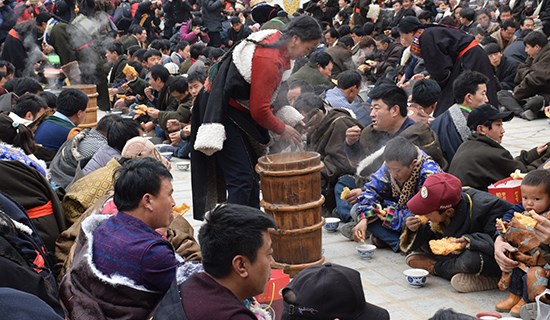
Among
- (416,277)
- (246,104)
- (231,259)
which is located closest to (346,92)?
(246,104)

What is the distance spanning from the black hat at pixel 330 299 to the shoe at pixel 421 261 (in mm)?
2136

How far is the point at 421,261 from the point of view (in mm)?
4641

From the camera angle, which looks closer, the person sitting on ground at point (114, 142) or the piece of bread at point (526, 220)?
the piece of bread at point (526, 220)

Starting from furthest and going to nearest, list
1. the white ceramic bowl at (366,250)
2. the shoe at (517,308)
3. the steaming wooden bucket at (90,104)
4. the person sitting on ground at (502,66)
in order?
the person sitting on ground at (502,66)
the steaming wooden bucket at (90,104)
the white ceramic bowl at (366,250)
the shoe at (517,308)

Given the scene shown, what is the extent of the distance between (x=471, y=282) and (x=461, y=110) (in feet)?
5.57

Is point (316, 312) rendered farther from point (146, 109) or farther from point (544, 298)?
point (146, 109)

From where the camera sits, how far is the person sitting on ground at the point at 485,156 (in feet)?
15.7

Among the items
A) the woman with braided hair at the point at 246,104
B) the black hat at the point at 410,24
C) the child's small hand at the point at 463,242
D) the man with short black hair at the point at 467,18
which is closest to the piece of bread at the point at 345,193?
the woman with braided hair at the point at 246,104

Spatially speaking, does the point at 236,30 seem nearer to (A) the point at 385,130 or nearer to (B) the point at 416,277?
(A) the point at 385,130

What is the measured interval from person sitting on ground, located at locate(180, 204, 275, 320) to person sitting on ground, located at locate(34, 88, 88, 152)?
3784 millimetres

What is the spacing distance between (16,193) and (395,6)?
1124 centimetres

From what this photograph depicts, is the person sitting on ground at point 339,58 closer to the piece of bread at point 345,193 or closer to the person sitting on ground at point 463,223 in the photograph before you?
the piece of bread at point 345,193

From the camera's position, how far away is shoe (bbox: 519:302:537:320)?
12.1ft

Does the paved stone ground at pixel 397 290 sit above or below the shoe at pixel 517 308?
below
